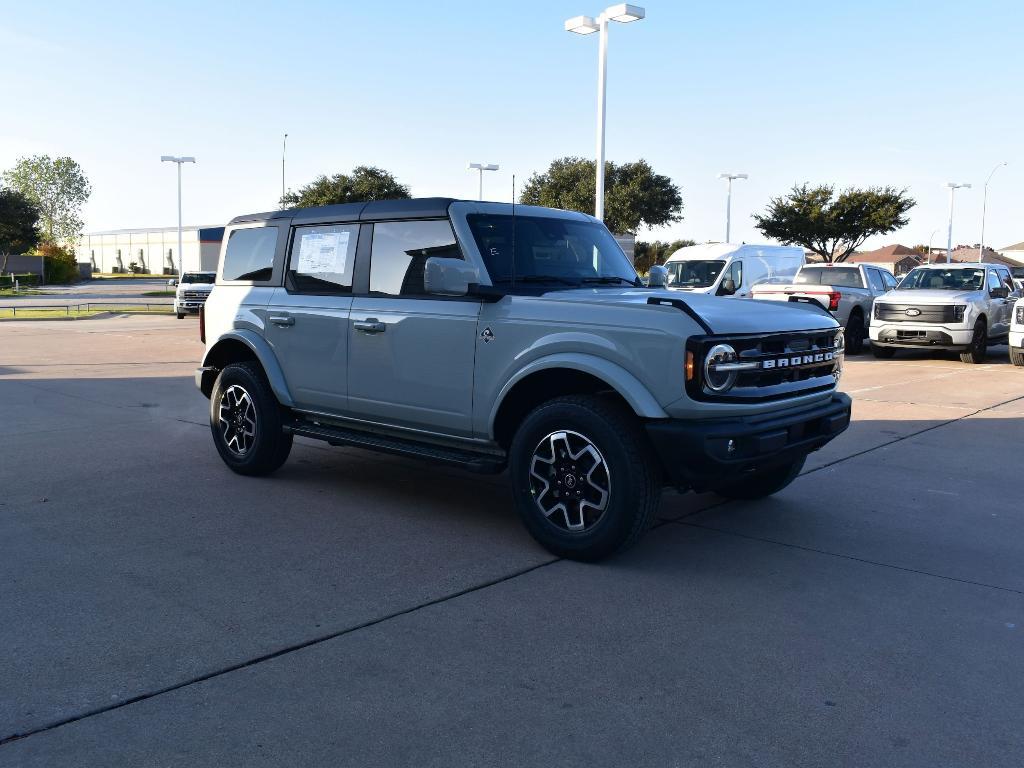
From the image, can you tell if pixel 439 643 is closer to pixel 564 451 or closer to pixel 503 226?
pixel 564 451

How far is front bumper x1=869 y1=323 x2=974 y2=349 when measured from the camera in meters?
16.2

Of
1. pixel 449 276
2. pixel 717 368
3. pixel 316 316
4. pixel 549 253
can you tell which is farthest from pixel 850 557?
pixel 316 316

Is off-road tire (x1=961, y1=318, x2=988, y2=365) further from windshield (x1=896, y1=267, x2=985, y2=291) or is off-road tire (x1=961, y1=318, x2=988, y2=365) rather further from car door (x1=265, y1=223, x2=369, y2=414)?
car door (x1=265, y1=223, x2=369, y2=414)

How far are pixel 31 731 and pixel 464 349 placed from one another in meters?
3.00

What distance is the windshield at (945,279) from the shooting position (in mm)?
17438

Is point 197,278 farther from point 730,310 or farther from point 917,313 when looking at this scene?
point 730,310

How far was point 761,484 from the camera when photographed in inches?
247

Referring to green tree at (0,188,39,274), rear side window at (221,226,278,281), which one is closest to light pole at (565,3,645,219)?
rear side window at (221,226,278,281)

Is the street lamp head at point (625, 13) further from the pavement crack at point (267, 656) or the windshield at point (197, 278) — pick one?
the pavement crack at point (267, 656)

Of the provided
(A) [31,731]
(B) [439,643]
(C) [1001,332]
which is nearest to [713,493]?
(B) [439,643]

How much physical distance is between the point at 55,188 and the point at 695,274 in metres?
108

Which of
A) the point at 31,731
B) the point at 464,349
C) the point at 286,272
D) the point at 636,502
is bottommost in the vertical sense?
the point at 31,731

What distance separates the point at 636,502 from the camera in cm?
465

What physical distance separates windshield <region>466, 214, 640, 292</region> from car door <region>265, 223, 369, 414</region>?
108 centimetres
